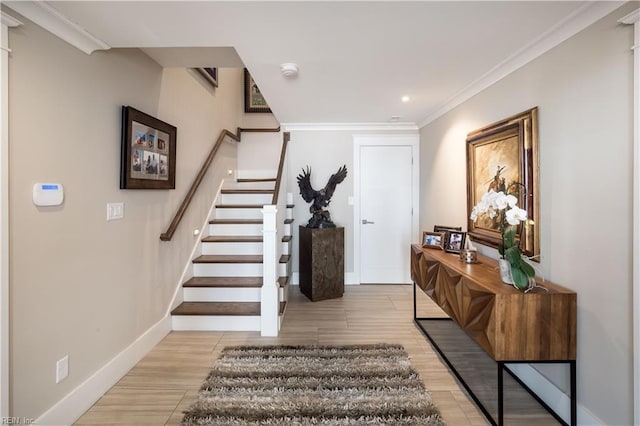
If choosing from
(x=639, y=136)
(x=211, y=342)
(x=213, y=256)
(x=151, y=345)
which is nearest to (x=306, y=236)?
→ (x=213, y=256)

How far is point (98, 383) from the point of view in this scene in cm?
188

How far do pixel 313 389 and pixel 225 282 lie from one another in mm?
1576

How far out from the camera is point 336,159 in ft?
13.4

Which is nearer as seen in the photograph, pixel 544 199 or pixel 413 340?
pixel 544 199

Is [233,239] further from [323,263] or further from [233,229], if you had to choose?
[323,263]

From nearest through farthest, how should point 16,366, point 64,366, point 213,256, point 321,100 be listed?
point 16,366
point 64,366
point 321,100
point 213,256

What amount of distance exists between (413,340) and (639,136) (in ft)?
6.69

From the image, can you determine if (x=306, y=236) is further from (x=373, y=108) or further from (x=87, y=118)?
(x=87, y=118)

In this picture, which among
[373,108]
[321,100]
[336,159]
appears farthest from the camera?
[336,159]

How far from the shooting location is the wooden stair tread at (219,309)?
2.78m

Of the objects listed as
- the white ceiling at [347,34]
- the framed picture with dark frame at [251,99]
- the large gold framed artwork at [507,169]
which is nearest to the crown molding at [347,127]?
the white ceiling at [347,34]

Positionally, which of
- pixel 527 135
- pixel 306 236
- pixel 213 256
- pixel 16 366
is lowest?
pixel 16 366

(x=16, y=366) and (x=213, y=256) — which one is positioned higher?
(x=213, y=256)

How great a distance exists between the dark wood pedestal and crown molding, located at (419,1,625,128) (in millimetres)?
2032
